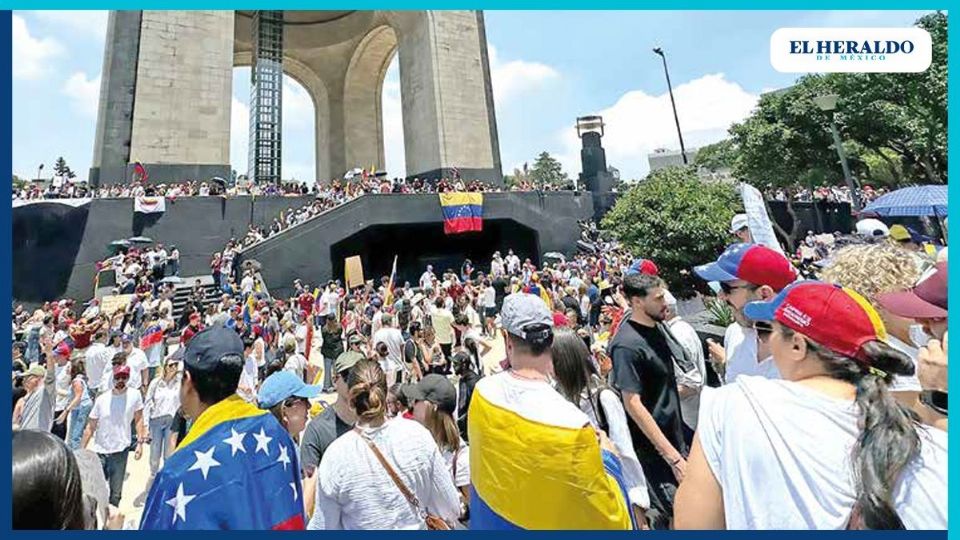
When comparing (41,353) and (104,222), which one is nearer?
(41,353)

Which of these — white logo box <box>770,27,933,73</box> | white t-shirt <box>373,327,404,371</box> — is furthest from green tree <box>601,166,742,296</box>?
white logo box <box>770,27,933,73</box>

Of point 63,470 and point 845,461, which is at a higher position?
point 63,470

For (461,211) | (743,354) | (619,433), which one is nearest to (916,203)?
(743,354)

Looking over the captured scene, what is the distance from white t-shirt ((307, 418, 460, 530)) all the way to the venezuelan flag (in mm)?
492

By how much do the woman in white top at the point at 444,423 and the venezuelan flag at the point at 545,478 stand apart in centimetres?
99

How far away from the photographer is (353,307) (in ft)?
36.3

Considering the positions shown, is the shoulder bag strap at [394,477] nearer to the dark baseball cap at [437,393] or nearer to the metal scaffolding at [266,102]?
the dark baseball cap at [437,393]

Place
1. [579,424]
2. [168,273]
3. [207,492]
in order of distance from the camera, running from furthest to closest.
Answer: [168,273] < [207,492] < [579,424]

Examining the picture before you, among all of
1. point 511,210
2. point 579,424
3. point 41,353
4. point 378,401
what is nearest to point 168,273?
point 41,353

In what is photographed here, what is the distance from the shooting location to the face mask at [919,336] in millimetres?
2033

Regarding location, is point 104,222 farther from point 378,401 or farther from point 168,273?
point 378,401

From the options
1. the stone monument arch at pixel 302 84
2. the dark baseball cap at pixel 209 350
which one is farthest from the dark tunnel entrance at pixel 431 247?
the dark baseball cap at pixel 209 350

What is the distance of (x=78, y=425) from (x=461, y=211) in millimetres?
15002

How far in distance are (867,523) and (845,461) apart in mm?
158
